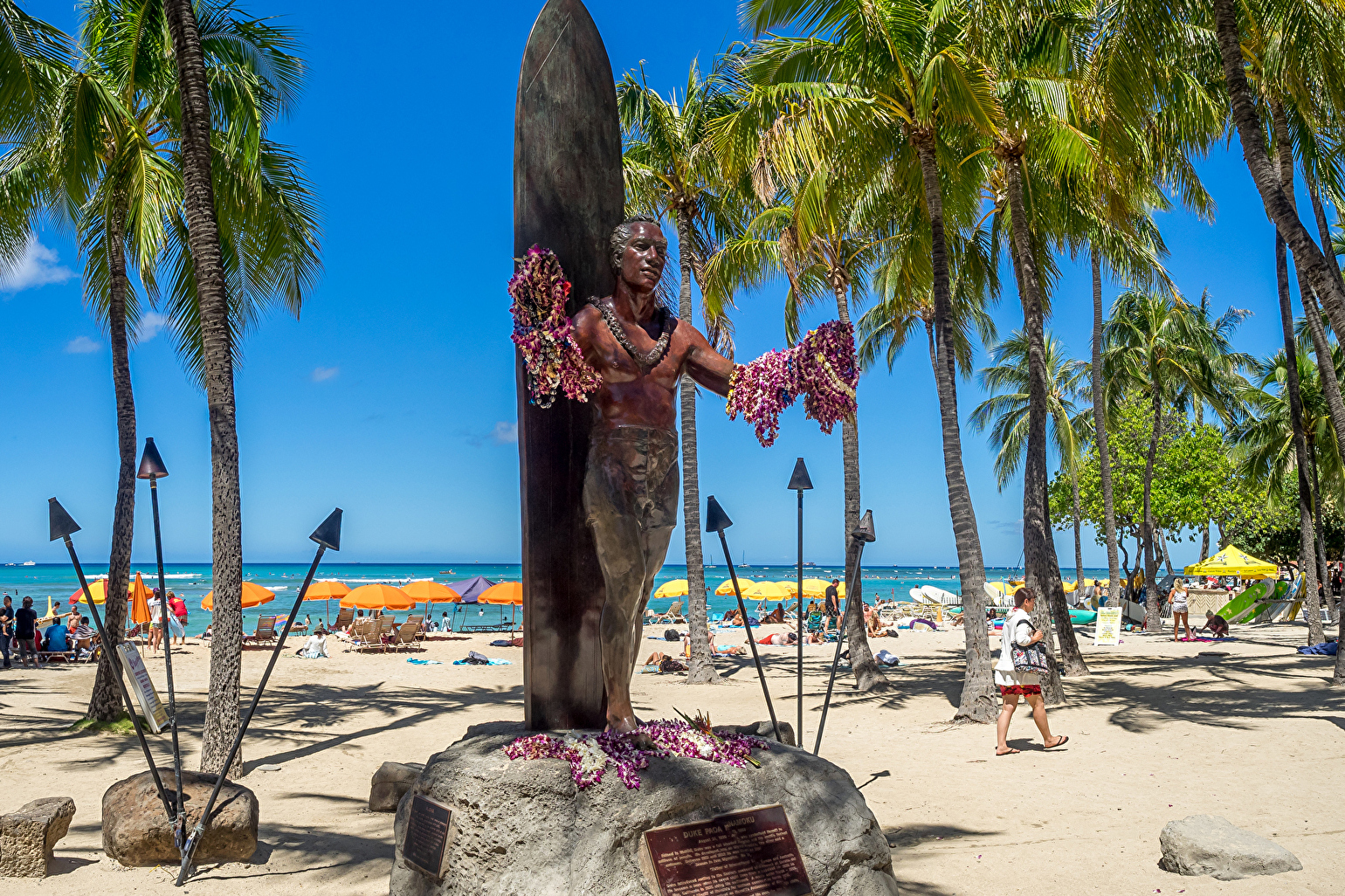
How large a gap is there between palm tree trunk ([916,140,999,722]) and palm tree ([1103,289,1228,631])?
17.5 m

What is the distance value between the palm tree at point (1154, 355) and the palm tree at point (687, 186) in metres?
16.2

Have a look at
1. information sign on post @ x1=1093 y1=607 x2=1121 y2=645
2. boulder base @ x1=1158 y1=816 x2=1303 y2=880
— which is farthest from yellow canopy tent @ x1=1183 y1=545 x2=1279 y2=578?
boulder base @ x1=1158 y1=816 x2=1303 y2=880

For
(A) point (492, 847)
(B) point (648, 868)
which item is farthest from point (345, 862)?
(B) point (648, 868)

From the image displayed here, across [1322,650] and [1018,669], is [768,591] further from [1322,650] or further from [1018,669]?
[1018,669]

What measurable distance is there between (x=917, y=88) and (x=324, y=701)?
12.2 metres

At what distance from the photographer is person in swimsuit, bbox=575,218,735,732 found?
4488mm

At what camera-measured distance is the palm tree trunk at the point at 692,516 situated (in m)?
16.7

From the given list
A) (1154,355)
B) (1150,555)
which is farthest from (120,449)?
(1154,355)

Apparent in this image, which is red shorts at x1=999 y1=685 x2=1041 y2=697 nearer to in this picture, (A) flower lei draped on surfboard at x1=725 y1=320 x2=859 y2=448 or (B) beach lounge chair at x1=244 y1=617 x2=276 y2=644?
(A) flower lei draped on surfboard at x1=725 y1=320 x2=859 y2=448

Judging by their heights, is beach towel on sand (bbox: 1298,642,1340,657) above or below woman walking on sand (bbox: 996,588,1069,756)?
below

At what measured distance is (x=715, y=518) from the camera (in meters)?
5.64

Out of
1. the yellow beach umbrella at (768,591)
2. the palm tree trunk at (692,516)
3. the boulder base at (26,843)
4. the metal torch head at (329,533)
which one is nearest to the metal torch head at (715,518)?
the metal torch head at (329,533)

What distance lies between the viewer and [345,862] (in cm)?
608

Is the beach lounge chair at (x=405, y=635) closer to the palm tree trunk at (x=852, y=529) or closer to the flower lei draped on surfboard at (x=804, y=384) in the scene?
the palm tree trunk at (x=852, y=529)
